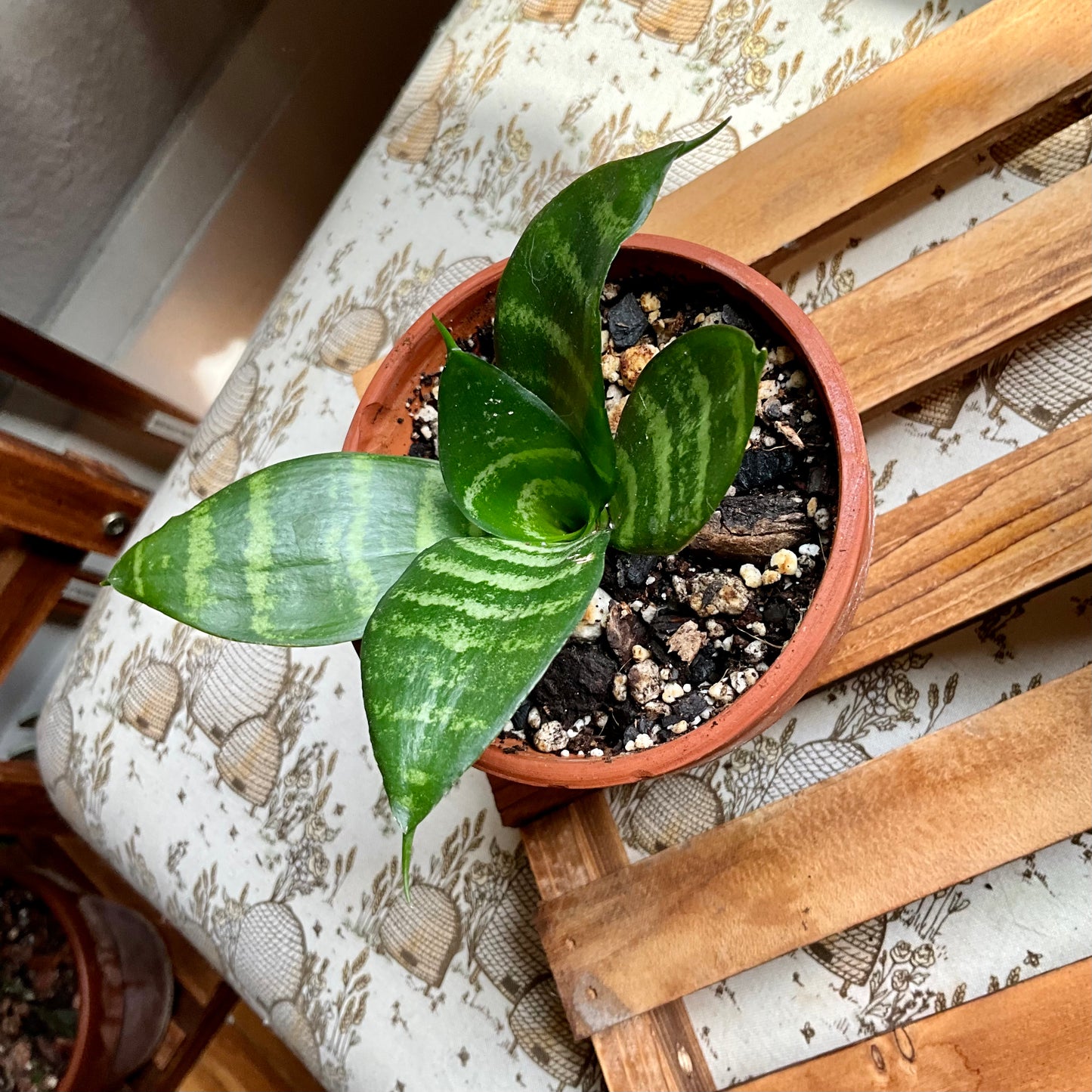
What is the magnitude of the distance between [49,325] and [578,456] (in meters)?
1.03

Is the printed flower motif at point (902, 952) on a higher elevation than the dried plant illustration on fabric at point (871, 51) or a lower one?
lower

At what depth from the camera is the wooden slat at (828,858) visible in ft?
1.66

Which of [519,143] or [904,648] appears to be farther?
[519,143]

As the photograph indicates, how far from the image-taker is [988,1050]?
0.49 m

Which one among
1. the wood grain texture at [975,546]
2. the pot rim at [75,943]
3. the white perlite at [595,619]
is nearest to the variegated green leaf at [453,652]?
the white perlite at [595,619]

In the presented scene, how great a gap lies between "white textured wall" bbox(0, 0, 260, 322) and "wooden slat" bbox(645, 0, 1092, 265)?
76 centimetres

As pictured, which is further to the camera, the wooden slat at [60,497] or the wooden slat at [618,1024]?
the wooden slat at [60,497]

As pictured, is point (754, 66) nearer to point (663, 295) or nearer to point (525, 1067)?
point (663, 295)

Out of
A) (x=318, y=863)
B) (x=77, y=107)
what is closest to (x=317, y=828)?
(x=318, y=863)

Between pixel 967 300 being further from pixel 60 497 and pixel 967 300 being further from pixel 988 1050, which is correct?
pixel 60 497

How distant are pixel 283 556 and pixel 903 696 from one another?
1.44 ft

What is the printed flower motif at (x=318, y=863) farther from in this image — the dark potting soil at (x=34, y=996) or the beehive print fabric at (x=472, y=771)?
the dark potting soil at (x=34, y=996)

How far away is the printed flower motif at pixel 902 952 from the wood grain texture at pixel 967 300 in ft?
1.16

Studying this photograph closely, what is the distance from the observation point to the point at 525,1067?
2.06 ft
